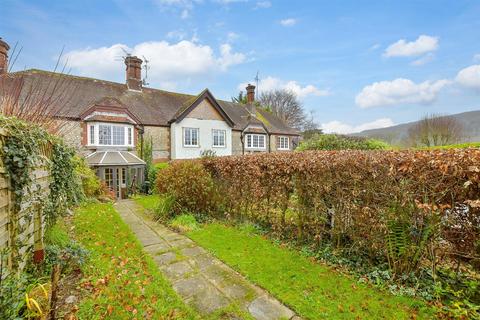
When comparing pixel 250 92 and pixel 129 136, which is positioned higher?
pixel 250 92

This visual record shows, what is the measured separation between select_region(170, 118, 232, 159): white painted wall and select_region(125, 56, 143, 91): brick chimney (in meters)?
5.94

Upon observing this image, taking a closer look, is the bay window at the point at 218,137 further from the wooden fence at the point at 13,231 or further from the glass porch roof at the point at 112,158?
the wooden fence at the point at 13,231

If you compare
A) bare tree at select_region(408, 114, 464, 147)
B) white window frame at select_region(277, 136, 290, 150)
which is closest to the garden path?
white window frame at select_region(277, 136, 290, 150)

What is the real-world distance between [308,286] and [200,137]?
726 inches

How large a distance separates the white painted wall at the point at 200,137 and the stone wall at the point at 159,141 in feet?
1.56

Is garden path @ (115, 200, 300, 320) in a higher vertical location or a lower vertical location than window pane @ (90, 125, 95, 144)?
lower

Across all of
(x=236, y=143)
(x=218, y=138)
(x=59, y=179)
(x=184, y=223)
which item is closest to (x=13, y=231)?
(x=59, y=179)

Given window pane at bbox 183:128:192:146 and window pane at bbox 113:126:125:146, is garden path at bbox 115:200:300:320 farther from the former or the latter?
window pane at bbox 183:128:192:146

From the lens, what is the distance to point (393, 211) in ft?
13.2

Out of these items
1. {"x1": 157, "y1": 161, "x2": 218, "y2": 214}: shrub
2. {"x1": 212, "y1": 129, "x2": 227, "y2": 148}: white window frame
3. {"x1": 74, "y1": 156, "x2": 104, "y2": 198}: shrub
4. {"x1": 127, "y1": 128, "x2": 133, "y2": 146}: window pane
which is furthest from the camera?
{"x1": 212, "y1": 129, "x2": 227, "y2": 148}: white window frame

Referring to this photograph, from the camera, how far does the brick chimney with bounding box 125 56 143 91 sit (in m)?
20.9

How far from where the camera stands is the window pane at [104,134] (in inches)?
619

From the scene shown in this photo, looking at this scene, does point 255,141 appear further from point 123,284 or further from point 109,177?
point 123,284

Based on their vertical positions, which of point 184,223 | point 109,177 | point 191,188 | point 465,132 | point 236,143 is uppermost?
point 465,132
